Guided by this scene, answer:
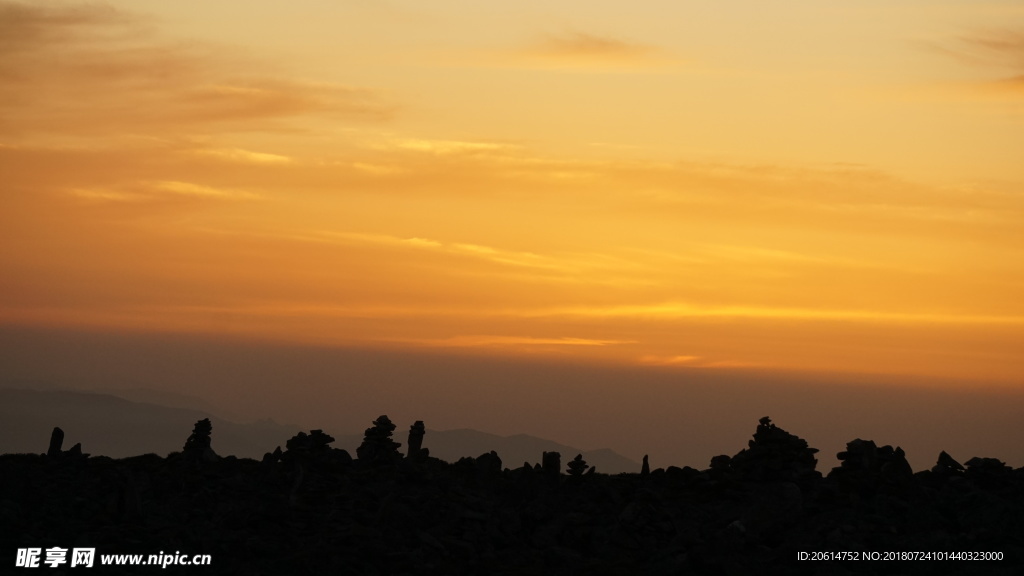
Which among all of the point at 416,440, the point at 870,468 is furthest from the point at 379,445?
the point at 870,468

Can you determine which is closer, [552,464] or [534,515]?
[534,515]

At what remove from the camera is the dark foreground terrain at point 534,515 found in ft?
111

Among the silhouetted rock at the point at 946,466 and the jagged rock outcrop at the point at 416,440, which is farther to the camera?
the jagged rock outcrop at the point at 416,440

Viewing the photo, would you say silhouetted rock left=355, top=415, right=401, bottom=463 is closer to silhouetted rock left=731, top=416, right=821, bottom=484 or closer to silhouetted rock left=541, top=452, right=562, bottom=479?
silhouetted rock left=541, top=452, right=562, bottom=479

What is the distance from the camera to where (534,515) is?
1521 inches

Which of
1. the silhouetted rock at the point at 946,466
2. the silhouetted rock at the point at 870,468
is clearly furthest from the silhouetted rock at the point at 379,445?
the silhouetted rock at the point at 946,466

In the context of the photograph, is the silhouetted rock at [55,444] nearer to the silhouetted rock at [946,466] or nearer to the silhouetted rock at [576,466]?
the silhouetted rock at [576,466]

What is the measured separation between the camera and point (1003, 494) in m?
39.8

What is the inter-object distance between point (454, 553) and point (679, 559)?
281 inches

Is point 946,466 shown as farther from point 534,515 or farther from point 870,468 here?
point 534,515

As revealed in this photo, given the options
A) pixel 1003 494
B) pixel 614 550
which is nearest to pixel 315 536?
pixel 614 550

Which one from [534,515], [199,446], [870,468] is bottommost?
[534,515]

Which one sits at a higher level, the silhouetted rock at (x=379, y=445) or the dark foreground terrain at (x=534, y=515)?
the silhouetted rock at (x=379, y=445)

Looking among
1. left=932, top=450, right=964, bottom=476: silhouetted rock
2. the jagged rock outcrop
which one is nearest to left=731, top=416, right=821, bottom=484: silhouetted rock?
left=932, top=450, right=964, bottom=476: silhouetted rock
